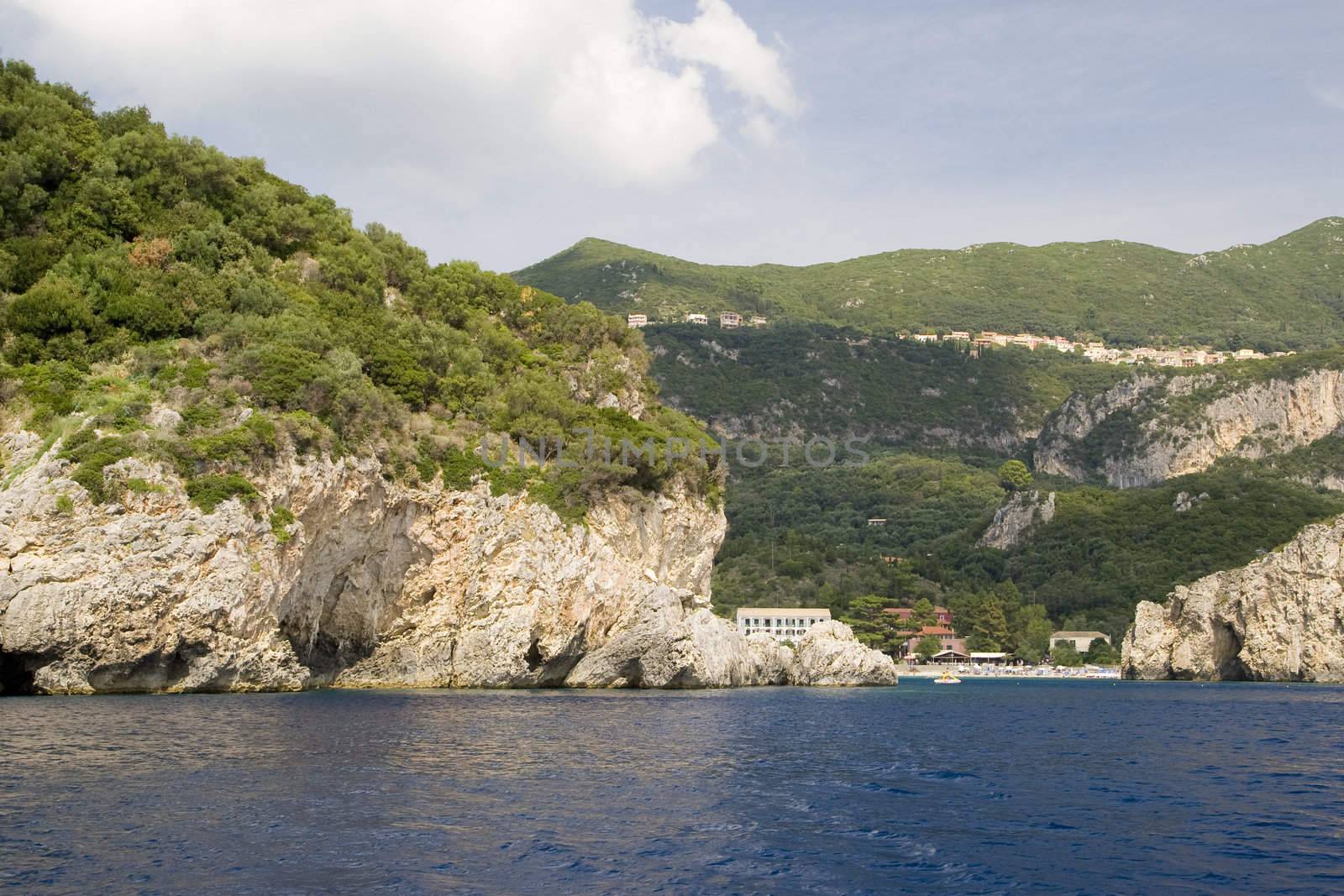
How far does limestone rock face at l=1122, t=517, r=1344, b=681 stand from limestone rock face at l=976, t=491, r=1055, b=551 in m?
39.0

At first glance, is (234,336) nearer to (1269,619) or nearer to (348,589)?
(348,589)

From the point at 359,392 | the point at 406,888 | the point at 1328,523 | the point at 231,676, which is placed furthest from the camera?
the point at 1328,523

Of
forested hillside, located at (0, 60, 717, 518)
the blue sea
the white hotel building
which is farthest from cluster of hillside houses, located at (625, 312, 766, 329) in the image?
the blue sea

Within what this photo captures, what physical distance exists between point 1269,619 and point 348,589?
58.9 metres

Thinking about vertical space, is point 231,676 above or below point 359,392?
below

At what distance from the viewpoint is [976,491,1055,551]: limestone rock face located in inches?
4847

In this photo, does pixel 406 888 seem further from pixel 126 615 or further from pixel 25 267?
pixel 25 267

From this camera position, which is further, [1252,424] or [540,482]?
[1252,424]

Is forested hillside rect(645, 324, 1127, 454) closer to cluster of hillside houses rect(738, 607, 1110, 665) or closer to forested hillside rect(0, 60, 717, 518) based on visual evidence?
cluster of hillside houses rect(738, 607, 1110, 665)

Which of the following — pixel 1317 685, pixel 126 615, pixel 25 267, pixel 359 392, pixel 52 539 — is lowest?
pixel 1317 685

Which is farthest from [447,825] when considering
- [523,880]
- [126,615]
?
[126,615]

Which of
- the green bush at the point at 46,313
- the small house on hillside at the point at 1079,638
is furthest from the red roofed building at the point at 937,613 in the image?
the green bush at the point at 46,313

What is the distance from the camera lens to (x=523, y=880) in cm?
1410

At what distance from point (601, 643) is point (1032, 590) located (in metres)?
77.4
